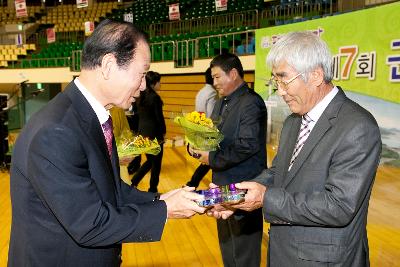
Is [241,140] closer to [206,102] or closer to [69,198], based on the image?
[69,198]

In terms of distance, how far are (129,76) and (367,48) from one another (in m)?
2.68

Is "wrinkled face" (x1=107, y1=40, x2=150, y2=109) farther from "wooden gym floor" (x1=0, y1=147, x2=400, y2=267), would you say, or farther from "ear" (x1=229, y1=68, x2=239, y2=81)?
"wooden gym floor" (x1=0, y1=147, x2=400, y2=267)

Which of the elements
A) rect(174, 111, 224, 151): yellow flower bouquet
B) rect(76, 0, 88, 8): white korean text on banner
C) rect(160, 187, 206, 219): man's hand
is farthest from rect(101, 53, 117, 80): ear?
rect(76, 0, 88, 8): white korean text on banner

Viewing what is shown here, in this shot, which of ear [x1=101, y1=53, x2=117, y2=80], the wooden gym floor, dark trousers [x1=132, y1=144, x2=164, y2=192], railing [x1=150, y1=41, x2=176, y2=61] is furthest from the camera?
railing [x1=150, y1=41, x2=176, y2=61]

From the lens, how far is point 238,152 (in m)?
2.55

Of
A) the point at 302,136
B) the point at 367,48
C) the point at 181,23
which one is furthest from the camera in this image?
the point at 181,23

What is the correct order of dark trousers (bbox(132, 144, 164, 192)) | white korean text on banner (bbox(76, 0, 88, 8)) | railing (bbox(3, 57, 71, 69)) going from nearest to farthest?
dark trousers (bbox(132, 144, 164, 192)), white korean text on banner (bbox(76, 0, 88, 8)), railing (bbox(3, 57, 71, 69))

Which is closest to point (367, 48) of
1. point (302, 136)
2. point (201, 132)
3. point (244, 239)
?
point (201, 132)

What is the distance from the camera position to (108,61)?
130 cm

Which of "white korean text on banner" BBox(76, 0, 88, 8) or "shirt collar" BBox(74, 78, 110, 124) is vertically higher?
"white korean text on banner" BBox(76, 0, 88, 8)

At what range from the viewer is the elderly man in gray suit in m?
1.38

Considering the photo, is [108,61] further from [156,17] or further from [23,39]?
[23,39]

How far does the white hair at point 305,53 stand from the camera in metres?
1.47

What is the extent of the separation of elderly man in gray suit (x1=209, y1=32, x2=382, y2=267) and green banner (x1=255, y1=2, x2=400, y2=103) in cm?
151
